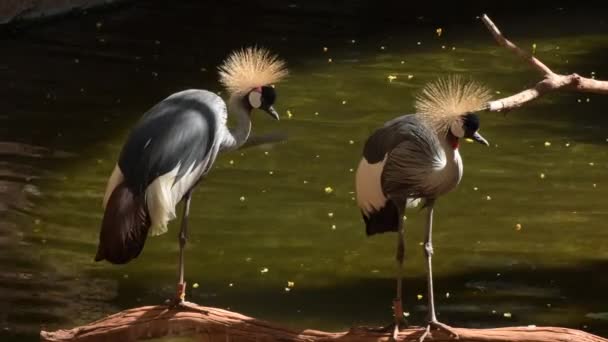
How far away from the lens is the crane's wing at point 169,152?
12.8 feet

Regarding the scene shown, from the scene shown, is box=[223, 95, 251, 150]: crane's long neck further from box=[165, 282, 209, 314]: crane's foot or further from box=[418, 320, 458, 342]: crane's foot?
box=[418, 320, 458, 342]: crane's foot

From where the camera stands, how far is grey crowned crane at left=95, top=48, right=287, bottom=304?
3.86 metres

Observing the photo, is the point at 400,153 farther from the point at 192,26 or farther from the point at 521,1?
the point at 521,1

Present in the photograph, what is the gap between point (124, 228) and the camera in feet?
12.6

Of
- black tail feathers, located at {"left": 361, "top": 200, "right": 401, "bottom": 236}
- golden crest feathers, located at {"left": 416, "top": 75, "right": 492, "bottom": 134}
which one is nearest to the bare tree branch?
golden crest feathers, located at {"left": 416, "top": 75, "right": 492, "bottom": 134}

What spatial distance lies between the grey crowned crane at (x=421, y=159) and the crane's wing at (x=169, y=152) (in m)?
0.49

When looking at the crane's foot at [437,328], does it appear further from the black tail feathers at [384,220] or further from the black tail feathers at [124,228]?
the black tail feathers at [124,228]

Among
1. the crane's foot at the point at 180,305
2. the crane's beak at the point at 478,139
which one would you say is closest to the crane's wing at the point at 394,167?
the crane's beak at the point at 478,139

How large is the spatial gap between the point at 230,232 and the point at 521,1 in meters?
5.97

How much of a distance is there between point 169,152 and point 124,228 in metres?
0.28

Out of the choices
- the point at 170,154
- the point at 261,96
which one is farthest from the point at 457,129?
the point at 170,154

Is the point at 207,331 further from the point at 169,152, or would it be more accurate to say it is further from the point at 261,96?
the point at 261,96

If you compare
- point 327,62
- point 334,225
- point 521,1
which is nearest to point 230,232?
point 334,225

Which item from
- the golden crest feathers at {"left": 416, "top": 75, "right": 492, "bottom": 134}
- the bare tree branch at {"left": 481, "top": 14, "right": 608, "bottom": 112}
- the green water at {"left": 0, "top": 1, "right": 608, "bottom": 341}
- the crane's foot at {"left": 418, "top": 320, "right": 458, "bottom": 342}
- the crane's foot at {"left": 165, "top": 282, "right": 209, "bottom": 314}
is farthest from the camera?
the green water at {"left": 0, "top": 1, "right": 608, "bottom": 341}
